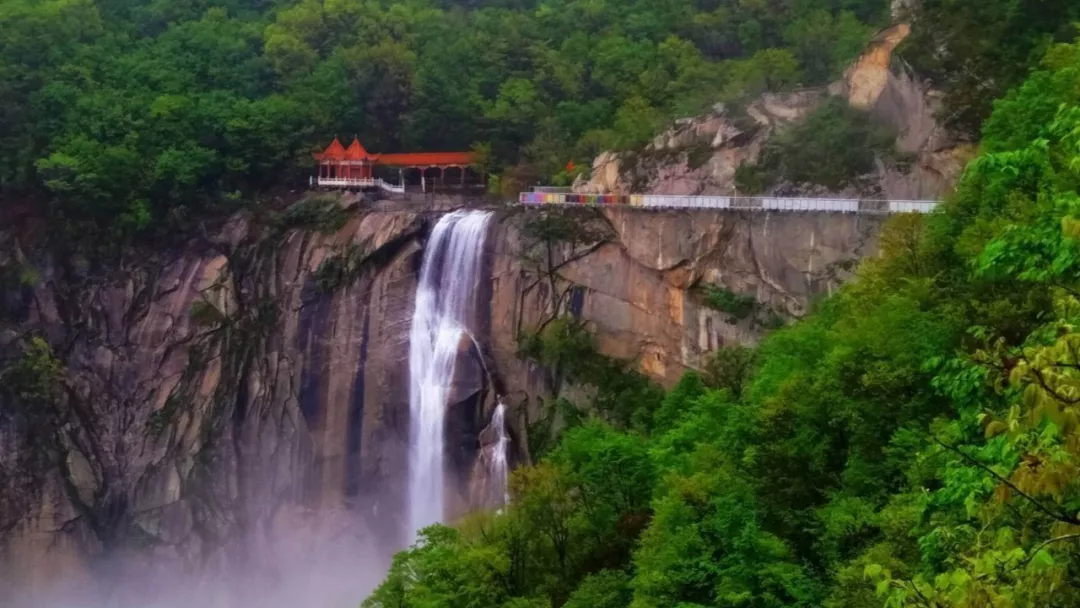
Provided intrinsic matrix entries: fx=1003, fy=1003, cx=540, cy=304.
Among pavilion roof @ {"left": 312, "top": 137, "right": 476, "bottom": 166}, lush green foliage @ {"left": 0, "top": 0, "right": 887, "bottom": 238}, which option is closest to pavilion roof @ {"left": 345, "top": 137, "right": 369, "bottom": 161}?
pavilion roof @ {"left": 312, "top": 137, "right": 476, "bottom": 166}

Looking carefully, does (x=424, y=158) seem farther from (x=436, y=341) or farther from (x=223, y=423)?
(x=223, y=423)

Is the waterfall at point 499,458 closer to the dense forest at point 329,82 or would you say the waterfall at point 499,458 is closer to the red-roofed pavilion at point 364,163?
the dense forest at point 329,82

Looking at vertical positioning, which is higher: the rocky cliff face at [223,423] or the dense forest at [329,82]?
the dense forest at [329,82]

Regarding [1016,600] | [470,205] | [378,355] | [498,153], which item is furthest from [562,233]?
[1016,600]

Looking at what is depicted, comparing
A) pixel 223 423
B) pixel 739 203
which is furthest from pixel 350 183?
pixel 739 203

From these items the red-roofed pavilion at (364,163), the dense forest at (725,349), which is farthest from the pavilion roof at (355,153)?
the dense forest at (725,349)

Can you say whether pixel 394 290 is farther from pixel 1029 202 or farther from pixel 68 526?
pixel 1029 202

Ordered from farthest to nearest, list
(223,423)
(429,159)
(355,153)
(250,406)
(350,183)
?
(429,159)
(355,153)
(350,183)
(250,406)
(223,423)
